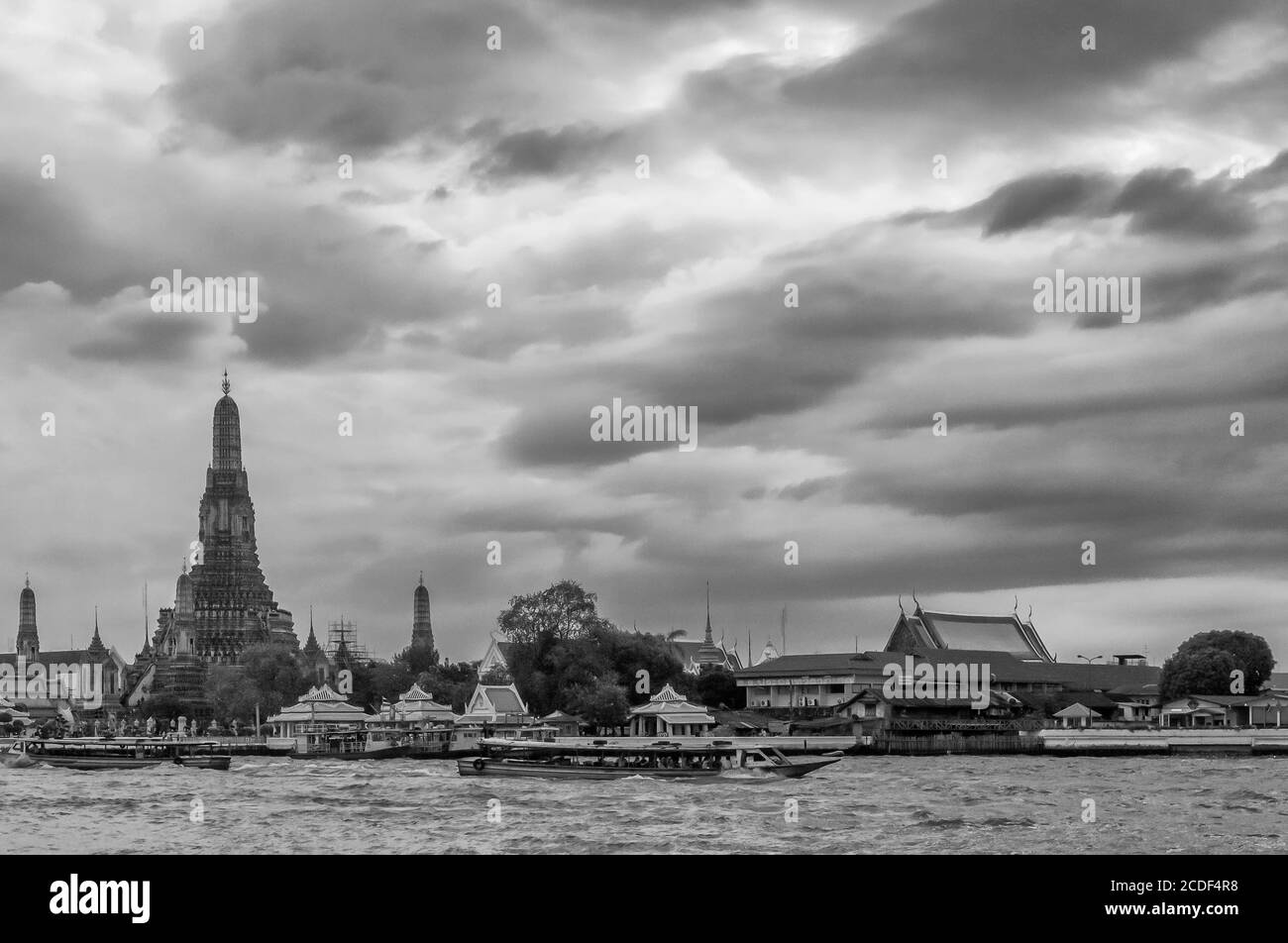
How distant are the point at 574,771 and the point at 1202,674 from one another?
70064 mm

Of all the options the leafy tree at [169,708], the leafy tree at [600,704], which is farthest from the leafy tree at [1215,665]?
the leafy tree at [169,708]

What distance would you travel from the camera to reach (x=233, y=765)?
96250mm

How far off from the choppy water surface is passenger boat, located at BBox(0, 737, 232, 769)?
12.5 metres

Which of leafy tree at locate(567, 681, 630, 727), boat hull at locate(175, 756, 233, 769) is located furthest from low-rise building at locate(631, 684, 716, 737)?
boat hull at locate(175, 756, 233, 769)

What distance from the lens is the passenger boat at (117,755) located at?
89250mm

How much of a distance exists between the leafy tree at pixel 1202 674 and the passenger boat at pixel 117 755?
71.8 m

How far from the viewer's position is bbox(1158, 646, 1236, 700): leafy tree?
397 feet

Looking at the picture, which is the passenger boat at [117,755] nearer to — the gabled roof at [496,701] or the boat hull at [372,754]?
the boat hull at [372,754]

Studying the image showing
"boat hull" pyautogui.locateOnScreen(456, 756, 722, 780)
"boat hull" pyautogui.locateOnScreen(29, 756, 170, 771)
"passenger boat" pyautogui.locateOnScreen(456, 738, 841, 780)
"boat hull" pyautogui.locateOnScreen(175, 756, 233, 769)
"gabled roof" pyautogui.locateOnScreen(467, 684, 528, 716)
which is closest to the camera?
"boat hull" pyautogui.locateOnScreen(456, 756, 722, 780)

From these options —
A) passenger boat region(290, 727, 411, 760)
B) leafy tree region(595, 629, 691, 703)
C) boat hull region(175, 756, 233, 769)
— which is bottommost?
passenger boat region(290, 727, 411, 760)

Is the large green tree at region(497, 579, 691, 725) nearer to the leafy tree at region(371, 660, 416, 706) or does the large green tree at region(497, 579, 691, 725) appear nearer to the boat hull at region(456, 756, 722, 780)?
the leafy tree at region(371, 660, 416, 706)
